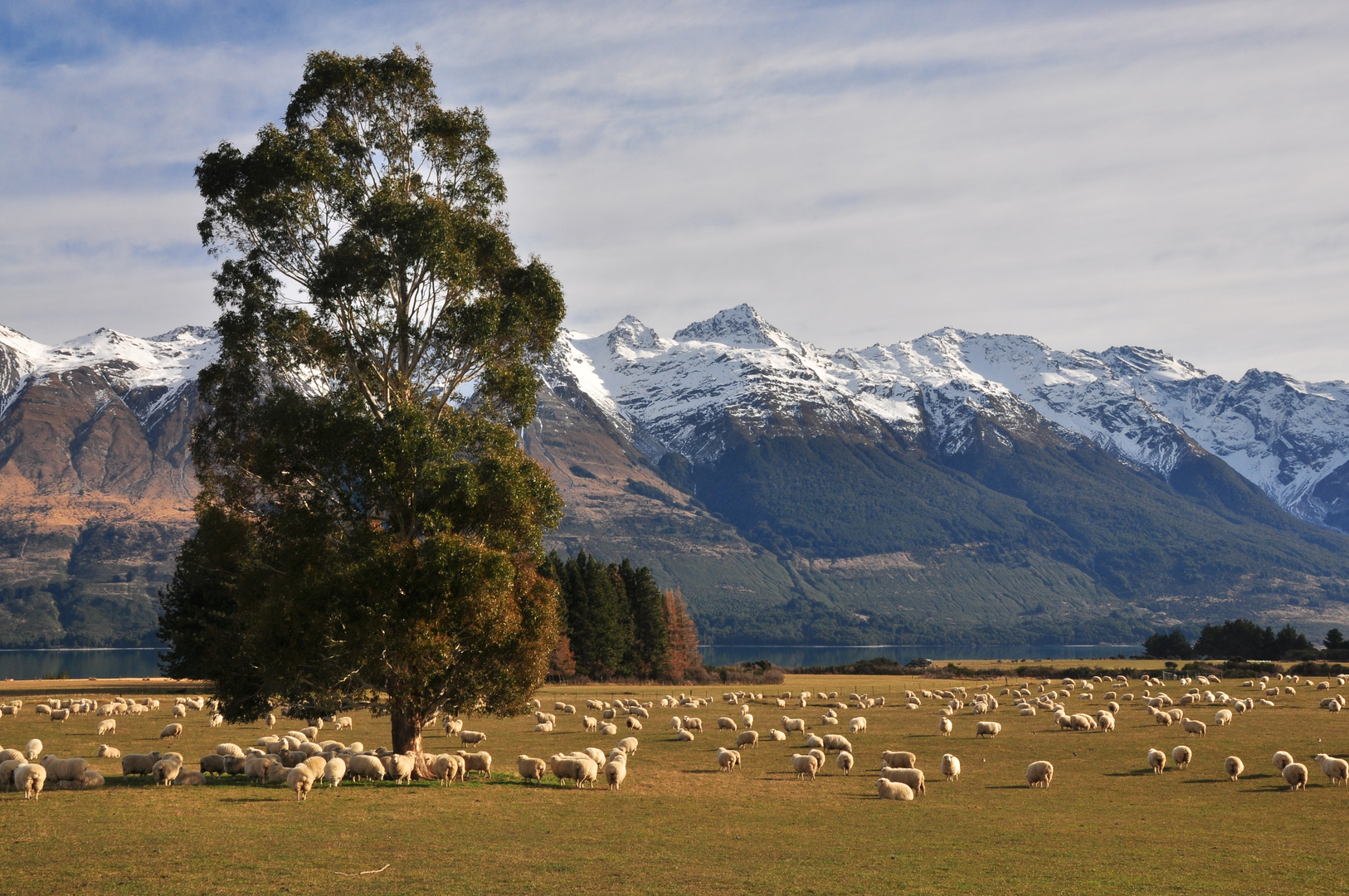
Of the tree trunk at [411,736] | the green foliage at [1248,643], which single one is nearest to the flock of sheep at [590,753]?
the tree trunk at [411,736]

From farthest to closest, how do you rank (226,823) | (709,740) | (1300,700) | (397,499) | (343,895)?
(1300,700)
(709,740)
(397,499)
(226,823)
(343,895)

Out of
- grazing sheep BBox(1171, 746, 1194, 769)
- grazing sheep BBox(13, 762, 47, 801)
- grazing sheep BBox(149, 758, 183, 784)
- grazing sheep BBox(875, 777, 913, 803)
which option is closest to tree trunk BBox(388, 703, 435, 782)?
grazing sheep BBox(149, 758, 183, 784)

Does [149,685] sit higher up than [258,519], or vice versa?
[258,519]

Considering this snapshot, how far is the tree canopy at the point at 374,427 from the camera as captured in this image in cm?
2761

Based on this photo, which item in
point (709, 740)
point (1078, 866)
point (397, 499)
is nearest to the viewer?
point (1078, 866)

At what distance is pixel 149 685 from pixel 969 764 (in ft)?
236

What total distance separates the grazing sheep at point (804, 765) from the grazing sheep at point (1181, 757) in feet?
39.5

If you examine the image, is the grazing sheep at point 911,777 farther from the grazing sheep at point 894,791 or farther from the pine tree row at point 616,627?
the pine tree row at point 616,627

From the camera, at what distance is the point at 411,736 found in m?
30.6

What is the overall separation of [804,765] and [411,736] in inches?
499

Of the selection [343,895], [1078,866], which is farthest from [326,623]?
[1078,866]

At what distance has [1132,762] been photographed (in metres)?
36.4

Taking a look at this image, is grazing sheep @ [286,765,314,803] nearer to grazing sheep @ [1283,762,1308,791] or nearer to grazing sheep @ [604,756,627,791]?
grazing sheep @ [604,756,627,791]

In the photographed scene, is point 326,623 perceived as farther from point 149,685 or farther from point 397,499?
point 149,685
